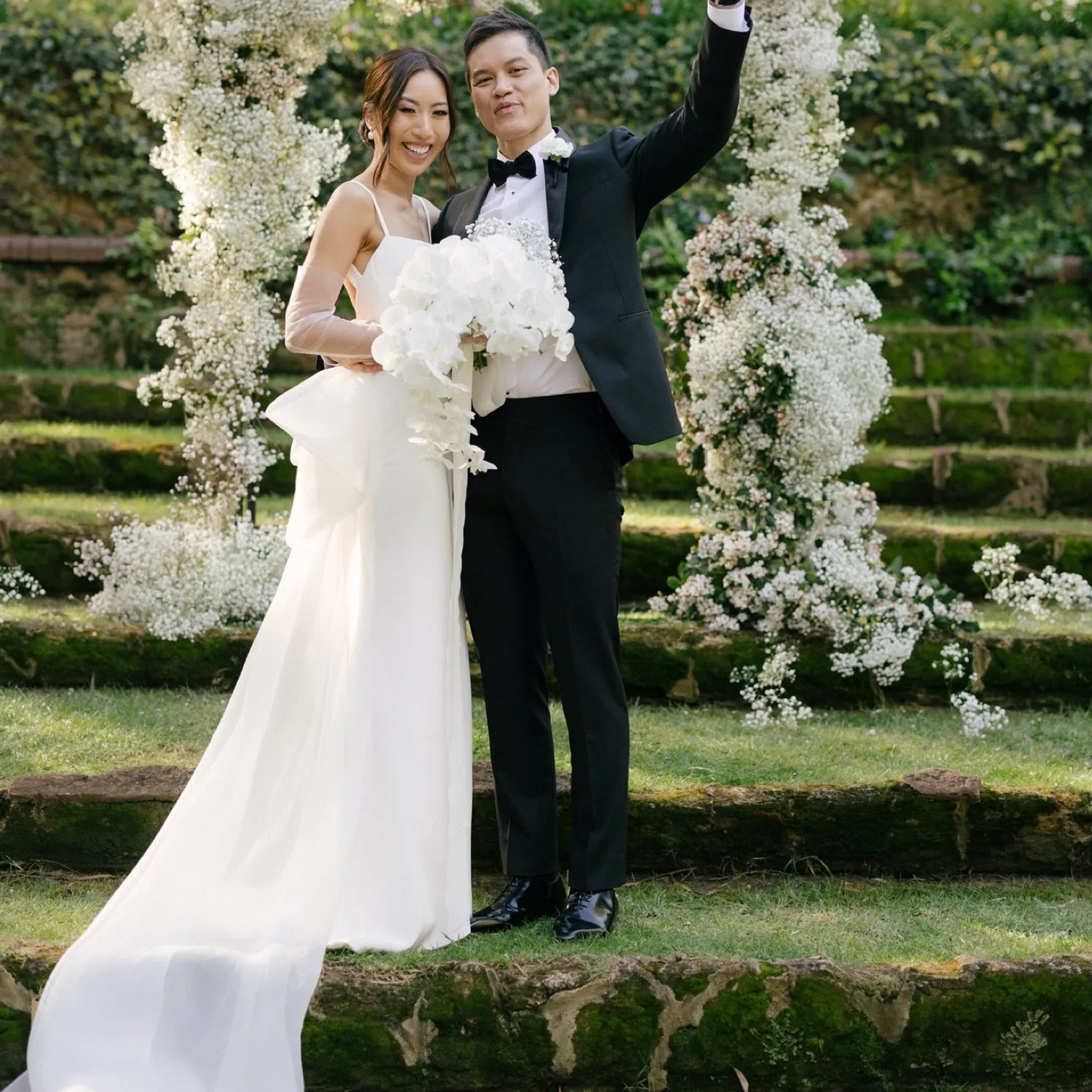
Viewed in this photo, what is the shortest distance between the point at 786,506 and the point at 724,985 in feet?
7.84

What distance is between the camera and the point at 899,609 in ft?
15.5

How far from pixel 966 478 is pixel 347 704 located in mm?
3879

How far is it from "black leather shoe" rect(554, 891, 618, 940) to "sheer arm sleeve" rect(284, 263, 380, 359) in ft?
4.57

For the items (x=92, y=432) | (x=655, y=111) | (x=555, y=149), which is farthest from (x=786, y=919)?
(x=655, y=111)

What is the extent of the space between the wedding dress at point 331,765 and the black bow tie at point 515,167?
270mm

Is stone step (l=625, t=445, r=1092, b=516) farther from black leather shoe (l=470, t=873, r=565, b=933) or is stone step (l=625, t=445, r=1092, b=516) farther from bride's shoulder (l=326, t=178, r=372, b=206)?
black leather shoe (l=470, t=873, r=565, b=933)

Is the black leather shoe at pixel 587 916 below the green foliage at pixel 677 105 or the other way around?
below

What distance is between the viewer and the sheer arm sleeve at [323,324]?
3.33m

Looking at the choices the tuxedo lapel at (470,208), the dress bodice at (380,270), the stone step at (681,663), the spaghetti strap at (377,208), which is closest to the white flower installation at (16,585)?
the stone step at (681,663)

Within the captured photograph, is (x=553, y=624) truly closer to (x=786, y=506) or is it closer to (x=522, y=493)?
(x=522, y=493)

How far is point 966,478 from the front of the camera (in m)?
6.28

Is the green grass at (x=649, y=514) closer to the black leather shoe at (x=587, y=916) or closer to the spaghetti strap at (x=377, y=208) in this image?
the spaghetti strap at (x=377, y=208)

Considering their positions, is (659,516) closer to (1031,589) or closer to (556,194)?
(1031,589)

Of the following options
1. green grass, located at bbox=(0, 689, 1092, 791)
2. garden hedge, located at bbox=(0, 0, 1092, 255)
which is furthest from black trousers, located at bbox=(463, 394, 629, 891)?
garden hedge, located at bbox=(0, 0, 1092, 255)
